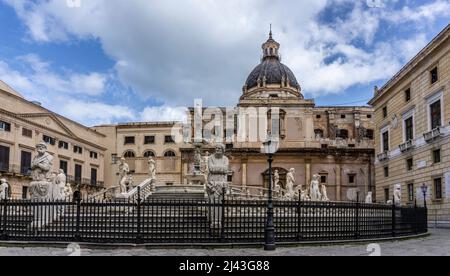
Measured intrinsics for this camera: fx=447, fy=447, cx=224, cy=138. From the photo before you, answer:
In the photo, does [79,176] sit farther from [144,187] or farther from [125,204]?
[125,204]

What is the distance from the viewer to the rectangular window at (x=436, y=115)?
27450 millimetres

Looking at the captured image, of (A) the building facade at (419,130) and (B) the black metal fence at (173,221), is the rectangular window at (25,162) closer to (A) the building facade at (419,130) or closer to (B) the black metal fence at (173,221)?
(B) the black metal fence at (173,221)

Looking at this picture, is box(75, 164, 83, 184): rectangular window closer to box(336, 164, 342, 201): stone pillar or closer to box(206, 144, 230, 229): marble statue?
box(336, 164, 342, 201): stone pillar

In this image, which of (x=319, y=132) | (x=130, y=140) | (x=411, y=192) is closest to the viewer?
(x=411, y=192)

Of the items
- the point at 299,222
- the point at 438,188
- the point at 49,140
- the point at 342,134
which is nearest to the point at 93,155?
the point at 49,140

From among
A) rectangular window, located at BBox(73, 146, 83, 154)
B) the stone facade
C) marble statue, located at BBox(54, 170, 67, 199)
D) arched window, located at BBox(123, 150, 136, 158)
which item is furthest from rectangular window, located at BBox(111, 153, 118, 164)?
marble statue, located at BBox(54, 170, 67, 199)

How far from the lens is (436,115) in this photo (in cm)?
2794

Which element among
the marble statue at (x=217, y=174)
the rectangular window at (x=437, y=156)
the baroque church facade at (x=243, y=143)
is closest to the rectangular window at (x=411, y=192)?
the rectangular window at (x=437, y=156)

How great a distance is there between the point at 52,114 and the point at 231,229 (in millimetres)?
39367

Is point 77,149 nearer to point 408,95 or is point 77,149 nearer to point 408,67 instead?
point 408,95

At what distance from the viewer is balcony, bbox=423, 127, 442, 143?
2673 cm

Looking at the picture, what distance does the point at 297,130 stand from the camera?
53.9 metres

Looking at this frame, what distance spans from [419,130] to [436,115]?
7.59 ft
